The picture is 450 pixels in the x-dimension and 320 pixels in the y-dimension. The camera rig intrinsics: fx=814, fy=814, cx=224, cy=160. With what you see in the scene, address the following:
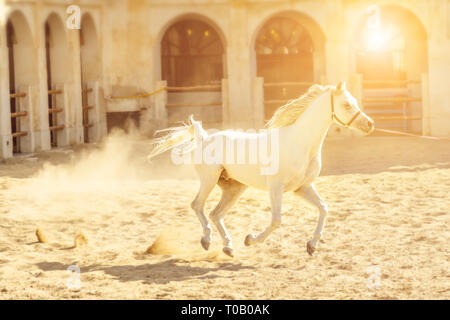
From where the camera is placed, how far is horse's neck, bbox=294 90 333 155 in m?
6.96

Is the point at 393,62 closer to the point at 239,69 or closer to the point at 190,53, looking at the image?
the point at 239,69

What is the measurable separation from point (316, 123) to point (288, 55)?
476 inches

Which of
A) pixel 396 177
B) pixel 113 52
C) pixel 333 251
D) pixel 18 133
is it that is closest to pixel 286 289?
pixel 333 251

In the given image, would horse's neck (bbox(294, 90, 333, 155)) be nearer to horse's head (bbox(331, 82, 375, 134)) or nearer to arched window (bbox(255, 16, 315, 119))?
horse's head (bbox(331, 82, 375, 134))

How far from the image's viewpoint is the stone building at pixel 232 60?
16.5 meters

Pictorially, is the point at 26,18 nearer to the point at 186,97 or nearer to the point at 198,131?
the point at 186,97

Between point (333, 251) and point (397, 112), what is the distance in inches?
461

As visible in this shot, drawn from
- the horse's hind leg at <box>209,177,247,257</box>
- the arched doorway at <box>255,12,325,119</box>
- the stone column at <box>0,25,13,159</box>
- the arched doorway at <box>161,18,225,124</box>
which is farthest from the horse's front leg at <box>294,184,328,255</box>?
the arched doorway at <box>161,18,225,124</box>

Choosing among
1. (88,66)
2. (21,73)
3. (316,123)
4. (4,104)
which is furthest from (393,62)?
(316,123)

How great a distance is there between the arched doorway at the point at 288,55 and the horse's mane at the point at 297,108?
35.9 ft

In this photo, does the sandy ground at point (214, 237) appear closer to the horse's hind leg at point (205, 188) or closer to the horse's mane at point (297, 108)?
the horse's hind leg at point (205, 188)

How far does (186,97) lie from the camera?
18.7 meters

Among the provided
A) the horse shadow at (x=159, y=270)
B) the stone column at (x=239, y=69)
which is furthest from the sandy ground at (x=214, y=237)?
the stone column at (x=239, y=69)

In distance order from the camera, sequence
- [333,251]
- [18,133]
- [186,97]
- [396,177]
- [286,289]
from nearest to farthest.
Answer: [286,289], [333,251], [396,177], [18,133], [186,97]
